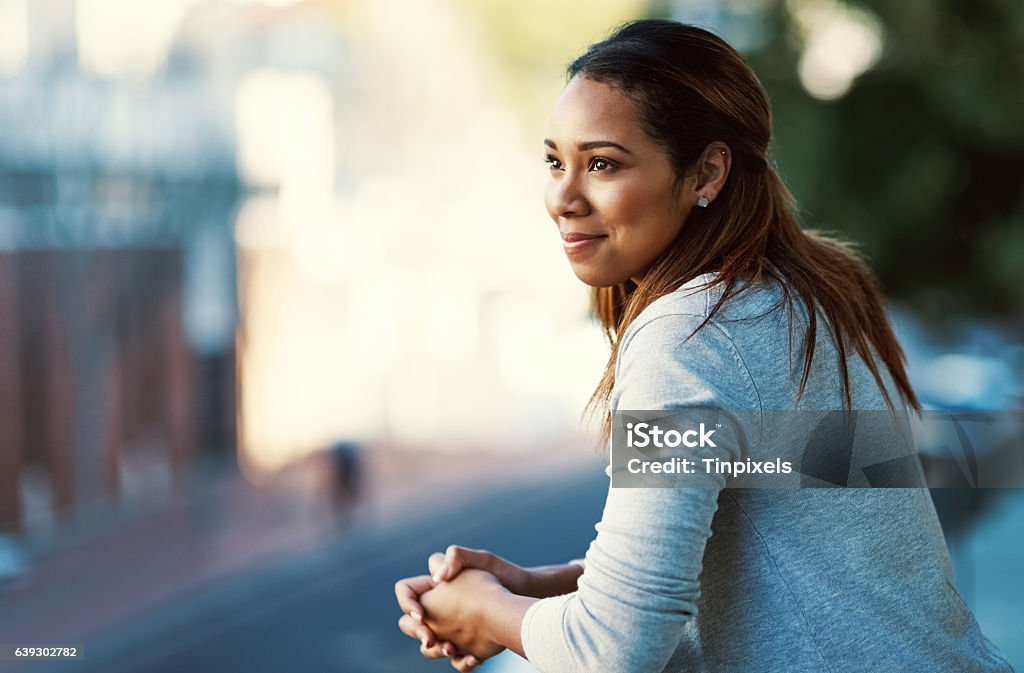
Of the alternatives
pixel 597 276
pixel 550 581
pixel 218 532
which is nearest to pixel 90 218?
pixel 218 532

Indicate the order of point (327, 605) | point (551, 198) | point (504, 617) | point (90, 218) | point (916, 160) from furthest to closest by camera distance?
point (90, 218)
point (327, 605)
point (916, 160)
point (551, 198)
point (504, 617)

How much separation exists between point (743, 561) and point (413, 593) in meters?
0.42

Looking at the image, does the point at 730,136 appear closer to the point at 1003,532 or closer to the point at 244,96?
the point at 1003,532

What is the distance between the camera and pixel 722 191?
4.29 feet

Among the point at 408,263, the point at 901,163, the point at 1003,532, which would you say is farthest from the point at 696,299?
the point at 408,263

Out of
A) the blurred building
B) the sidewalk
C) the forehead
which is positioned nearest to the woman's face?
the forehead

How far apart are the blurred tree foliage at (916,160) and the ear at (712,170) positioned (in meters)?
5.67

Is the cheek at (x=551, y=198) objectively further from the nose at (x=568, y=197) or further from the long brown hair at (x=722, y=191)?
the long brown hair at (x=722, y=191)

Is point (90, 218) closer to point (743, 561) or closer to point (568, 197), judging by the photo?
point (568, 197)

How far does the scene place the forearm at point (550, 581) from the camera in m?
1.43

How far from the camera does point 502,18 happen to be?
22375mm

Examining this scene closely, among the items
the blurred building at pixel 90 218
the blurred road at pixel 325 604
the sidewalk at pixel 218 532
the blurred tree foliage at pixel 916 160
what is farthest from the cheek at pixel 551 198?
the blurred building at pixel 90 218

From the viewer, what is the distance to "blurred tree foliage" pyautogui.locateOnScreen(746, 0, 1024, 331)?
669cm

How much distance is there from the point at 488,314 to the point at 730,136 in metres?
24.2
